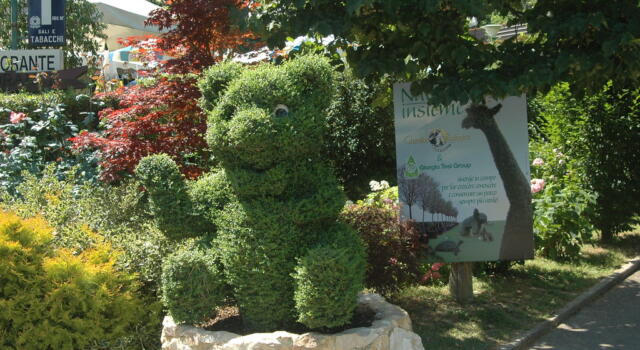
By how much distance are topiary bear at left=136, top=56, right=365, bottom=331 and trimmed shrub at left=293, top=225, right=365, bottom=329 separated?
0.01 m

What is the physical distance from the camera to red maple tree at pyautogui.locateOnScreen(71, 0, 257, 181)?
251 inches

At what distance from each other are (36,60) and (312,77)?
6.63 m

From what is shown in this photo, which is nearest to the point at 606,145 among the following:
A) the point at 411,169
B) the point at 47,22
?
the point at 411,169

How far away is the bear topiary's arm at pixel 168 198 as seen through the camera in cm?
466

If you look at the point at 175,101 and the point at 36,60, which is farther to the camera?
the point at 36,60

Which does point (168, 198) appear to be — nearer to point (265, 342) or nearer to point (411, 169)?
point (265, 342)

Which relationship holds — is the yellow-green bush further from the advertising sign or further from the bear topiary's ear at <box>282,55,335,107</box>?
the advertising sign

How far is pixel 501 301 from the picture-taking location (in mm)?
6340

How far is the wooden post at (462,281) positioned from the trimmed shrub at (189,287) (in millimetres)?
2667

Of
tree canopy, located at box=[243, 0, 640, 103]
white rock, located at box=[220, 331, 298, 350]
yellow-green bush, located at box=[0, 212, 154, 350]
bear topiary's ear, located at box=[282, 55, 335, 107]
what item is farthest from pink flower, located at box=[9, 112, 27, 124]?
white rock, located at box=[220, 331, 298, 350]

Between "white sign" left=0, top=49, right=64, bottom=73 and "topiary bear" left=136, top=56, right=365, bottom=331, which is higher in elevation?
"white sign" left=0, top=49, right=64, bottom=73

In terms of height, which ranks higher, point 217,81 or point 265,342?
point 217,81

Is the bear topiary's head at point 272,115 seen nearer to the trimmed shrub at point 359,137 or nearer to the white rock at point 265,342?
the white rock at point 265,342

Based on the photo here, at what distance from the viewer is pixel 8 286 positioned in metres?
4.64
